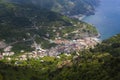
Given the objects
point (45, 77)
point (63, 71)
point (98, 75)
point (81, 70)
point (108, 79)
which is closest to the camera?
point (108, 79)

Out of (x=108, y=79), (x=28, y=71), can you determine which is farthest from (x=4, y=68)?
(x=108, y=79)

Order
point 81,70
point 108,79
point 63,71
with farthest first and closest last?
1. point 63,71
2. point 81,70
3. point 108,79

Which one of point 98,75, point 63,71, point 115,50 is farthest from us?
point 115,50

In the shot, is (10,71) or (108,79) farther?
(10,71)

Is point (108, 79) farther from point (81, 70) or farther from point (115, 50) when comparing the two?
point (115, 50)

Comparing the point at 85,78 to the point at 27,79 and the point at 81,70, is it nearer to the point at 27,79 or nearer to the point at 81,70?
the point at 81,70

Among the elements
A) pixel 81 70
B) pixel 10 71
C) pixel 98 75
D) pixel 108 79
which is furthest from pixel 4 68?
pixel 108 79

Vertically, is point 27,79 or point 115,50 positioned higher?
point 115,50

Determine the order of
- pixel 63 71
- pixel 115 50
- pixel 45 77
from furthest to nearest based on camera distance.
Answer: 1. pixel 115 50
2. pixel 45 77
3. pixel 63 71

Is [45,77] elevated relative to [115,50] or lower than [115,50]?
lower
